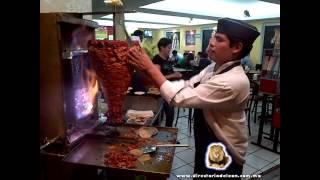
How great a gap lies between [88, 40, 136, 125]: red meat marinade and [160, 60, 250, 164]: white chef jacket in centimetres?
21

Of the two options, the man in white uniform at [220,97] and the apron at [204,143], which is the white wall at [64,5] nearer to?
the man in white uniform at [220,97]

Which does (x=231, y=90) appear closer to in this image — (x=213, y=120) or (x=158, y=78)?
(x=213, y=120)

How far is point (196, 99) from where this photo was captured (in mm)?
1270

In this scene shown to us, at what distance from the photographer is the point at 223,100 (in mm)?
1297

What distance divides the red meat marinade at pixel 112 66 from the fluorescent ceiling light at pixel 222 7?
5746 millimetres

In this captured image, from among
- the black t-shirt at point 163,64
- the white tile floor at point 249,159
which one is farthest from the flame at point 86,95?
the black t-shirt at point 163,64

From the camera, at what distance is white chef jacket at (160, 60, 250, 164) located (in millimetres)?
1271

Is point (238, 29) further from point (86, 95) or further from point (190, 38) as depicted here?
point (190, 38)

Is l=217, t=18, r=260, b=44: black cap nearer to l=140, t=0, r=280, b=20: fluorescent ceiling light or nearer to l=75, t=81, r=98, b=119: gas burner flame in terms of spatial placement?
l=75, t=81, r=98, b=119: gas burner flame

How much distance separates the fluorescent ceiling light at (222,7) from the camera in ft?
22.8

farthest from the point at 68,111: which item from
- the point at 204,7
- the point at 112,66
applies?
the point at 204,7

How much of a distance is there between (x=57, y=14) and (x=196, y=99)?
81 cm

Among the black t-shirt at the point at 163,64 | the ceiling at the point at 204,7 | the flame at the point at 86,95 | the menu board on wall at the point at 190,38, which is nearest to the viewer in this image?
the flame at the point at 86,95

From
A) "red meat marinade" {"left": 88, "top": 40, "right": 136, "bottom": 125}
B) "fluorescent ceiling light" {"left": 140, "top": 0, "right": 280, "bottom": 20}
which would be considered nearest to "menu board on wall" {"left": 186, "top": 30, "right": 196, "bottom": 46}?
"fluorescent ceiling light" {"left": 140, "top": 0, "right": 280, "bottom": 20}
